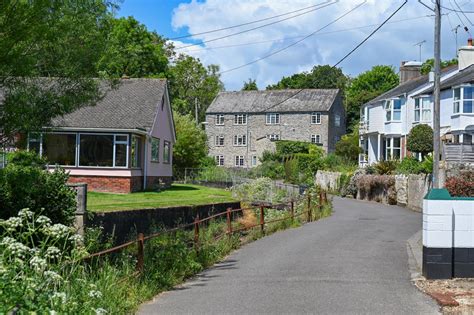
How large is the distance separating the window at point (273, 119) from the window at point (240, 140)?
129 inches

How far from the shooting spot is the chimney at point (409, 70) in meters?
56.6

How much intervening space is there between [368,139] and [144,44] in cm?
2092

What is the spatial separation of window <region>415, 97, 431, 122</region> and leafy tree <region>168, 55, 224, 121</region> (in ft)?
120

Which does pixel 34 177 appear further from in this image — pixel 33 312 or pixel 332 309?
pixel 33 312

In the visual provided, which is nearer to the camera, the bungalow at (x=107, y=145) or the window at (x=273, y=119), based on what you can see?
the bungalow at (x=107, y=145)

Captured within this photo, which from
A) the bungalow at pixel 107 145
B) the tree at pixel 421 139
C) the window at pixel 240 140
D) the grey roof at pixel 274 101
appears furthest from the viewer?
the window at pixel 240 140

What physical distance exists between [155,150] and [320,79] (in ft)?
209

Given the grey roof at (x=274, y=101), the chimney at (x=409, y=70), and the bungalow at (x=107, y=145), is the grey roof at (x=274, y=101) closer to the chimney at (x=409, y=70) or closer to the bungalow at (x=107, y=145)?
the chimney at (x=409, y=70)

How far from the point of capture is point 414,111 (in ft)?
151

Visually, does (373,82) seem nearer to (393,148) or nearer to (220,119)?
(220,119)

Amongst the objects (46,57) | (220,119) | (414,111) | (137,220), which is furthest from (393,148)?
(46,57)

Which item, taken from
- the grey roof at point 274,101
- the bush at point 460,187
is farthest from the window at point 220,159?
the bush at point 460,187

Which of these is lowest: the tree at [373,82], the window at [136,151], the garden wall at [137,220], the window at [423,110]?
the garden wall at [137,220]

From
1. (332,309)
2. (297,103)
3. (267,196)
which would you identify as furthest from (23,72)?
(297,103)
